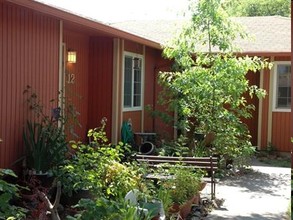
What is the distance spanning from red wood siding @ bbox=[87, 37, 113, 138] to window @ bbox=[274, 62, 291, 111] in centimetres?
460

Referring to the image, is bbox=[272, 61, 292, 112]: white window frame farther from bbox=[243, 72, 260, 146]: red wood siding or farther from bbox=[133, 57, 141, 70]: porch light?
bbox=[133, 57, 141, 70]: porch light

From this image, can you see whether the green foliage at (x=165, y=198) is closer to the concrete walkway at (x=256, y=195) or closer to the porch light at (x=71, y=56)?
the concrete walkway at (x=256, y=195)

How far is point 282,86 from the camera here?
12.4 meters

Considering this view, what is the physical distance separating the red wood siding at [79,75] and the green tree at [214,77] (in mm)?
1653

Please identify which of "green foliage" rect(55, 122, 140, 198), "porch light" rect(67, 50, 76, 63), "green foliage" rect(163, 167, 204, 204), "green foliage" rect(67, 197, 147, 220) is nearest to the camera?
"green foliage" rect(67, 197, 147, 220)

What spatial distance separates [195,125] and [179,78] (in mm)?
1264

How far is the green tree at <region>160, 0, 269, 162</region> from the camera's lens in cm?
915

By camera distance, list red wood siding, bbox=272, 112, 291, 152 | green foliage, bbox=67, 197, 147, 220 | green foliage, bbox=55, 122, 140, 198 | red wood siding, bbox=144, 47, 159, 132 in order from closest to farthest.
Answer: green foliage, bbox=67, 197, 147, 220
green foliage, bbox=55, 122, 140, 198
red wood siding, bbox=272, 112, 291, 152
red wood siding, bbox=144, 47, 159, 132

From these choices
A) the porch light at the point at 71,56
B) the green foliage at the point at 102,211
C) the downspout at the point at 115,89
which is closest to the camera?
the green foliage at the point at 102,211

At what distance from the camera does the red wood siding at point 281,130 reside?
40.1 ft

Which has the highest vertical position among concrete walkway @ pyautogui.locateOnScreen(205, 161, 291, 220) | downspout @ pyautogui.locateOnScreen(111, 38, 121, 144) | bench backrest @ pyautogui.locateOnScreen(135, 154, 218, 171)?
downspout @ pyautogui.locateOnScreen(111, 38, 121, 144)

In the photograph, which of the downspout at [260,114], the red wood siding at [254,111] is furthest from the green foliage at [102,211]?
the red wood siding at [254,111]

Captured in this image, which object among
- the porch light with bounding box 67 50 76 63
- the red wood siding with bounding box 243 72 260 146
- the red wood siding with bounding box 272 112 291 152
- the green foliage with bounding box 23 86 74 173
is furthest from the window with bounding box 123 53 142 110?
the green foliage with bounding box 23 86 74 173

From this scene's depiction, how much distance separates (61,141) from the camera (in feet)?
22.6
